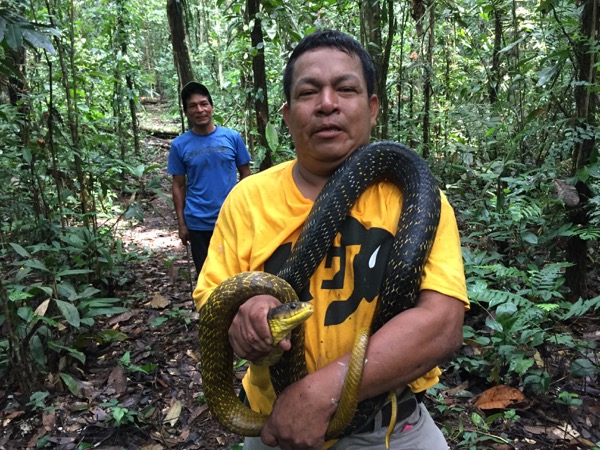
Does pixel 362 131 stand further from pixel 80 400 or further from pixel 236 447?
pixel 80 400

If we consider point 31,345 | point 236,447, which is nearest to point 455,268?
point 236,447

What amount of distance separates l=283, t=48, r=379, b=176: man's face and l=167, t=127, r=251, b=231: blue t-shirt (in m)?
3.27

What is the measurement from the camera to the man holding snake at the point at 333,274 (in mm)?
1281

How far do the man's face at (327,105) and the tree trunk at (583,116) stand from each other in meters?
2.45

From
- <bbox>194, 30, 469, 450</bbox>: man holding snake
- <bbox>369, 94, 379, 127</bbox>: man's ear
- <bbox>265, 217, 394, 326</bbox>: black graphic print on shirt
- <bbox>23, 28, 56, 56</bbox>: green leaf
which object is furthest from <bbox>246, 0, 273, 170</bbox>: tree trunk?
<bbox>265, 217, 394, 326</bbox>: black graphic print on shirt

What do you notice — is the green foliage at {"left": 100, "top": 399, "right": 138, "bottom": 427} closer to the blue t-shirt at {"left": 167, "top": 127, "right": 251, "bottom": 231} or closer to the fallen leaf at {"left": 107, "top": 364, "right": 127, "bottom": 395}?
the fallen leaf at {"left": 107, "top": 364, "right": 127, "bottom": 395}

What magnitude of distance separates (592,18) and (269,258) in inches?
131

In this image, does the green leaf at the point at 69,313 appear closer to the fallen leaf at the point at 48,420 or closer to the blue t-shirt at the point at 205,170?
the fallen leaf at the point at 48,420

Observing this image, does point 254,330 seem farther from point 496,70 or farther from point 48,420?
point 496,70

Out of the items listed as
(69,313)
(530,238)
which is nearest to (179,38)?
(69,313)

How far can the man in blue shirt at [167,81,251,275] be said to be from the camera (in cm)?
481

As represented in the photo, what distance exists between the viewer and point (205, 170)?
4.82 m

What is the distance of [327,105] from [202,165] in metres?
3.51

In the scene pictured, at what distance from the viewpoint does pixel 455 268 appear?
139cm
